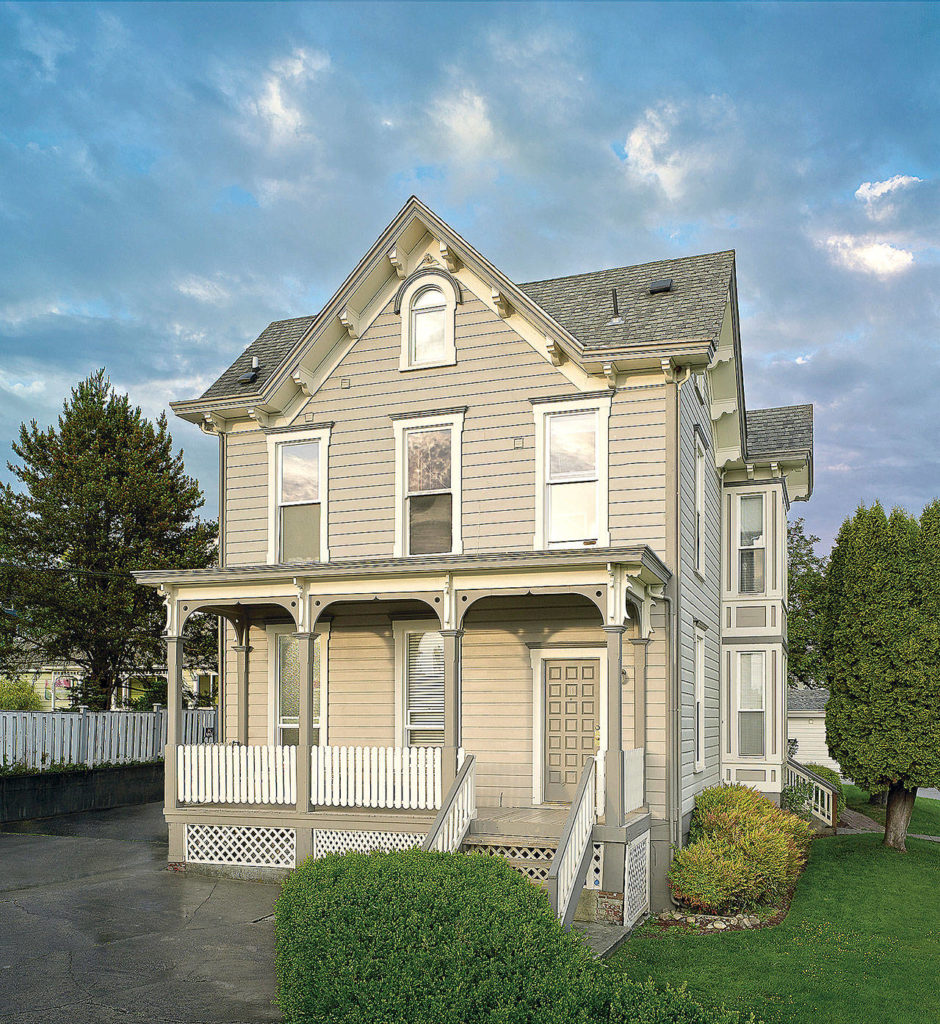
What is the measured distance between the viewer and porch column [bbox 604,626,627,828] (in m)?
11.2

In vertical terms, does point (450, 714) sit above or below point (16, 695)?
above

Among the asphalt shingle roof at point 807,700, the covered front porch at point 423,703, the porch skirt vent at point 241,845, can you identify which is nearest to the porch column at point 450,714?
the covered front porch at point 423,703

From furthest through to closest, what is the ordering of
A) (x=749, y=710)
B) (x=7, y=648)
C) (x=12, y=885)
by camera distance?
(x=7, y=648), (x=749, y=710), (x=12, y=885)

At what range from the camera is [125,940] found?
9.90m

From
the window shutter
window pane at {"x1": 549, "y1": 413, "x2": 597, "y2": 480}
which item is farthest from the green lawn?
window pane at {"x1": 549, "y1": 413, "x2": 597, "y2": 480}

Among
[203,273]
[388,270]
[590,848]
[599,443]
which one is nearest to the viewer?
[590,848]

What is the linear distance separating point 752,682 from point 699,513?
4.44 metres

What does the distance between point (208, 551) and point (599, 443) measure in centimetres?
1747

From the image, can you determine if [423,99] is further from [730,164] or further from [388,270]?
[730,164]

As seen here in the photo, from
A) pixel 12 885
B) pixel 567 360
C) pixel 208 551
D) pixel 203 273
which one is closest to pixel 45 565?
pixel 208 551

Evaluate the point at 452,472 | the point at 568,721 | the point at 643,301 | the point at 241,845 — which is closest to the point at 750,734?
the point at 568,721

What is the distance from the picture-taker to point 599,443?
13578mm

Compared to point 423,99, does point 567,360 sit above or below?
below

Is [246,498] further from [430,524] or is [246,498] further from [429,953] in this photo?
[429,953]
